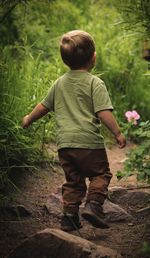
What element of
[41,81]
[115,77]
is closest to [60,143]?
[41,81]

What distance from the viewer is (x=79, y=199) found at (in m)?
4.31

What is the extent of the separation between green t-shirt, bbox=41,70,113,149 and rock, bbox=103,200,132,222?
24.8 inches

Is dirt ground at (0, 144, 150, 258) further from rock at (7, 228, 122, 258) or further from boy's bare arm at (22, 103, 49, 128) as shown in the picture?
boy's bare arm at (22, 103, 49, 128)

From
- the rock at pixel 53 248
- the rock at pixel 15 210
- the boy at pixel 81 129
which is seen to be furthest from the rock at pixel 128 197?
the rock at pixel 53 248

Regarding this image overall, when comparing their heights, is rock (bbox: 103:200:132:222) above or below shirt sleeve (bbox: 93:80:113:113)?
below

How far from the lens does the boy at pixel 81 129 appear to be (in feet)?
13.8

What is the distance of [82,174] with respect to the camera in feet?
14.2

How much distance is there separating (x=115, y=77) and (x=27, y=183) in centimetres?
313

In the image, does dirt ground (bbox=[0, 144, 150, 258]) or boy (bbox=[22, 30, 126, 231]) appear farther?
boy (bbox=[22, 30, 126, 231])

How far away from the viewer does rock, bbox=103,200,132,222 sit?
456 centimetres

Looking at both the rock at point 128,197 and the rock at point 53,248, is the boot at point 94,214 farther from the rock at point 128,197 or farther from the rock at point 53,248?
the rock at point 128,197

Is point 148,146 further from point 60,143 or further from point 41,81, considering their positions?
point 41,81

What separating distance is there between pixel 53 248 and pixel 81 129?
105 cm

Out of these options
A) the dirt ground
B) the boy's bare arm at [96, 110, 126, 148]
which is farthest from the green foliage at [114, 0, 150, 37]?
the dirt ground
